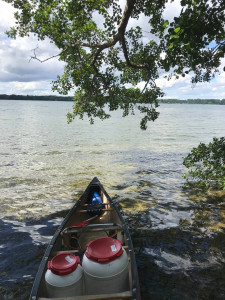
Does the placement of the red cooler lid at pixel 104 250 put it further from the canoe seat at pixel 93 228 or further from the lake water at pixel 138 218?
the lake water at pixel 138 218

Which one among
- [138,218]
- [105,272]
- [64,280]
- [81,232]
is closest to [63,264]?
[64,280]

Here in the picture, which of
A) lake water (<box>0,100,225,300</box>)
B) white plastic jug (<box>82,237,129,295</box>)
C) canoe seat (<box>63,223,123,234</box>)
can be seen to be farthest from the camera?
canoe seat (<box>63,223,123,234</box>)

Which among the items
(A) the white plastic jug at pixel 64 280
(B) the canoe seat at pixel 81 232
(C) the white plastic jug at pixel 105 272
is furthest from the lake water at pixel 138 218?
(A) the white plastic jug at pixel 64 280

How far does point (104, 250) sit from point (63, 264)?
0.87m

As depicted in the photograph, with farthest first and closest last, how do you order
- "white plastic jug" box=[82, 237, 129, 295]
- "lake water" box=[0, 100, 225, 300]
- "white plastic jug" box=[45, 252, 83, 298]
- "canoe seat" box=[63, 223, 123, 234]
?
"canoe seat" box=[63, 223, 123, 234] → "lake water" box=[0, 100, 225, 300] → "white plastic jug" box=[82, 237, 129, 295] → "white plastic jug" box=[45, 252, 83, 298]

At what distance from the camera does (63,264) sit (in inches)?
186

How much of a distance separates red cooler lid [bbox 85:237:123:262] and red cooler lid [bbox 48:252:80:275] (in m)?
0.32

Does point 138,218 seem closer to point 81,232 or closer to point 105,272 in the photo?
point 81,232

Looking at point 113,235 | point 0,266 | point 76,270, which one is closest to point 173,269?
point 113,235

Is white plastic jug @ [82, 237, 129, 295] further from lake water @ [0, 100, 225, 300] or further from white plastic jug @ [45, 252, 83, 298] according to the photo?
lake water @ [0, 100, 225, 300]

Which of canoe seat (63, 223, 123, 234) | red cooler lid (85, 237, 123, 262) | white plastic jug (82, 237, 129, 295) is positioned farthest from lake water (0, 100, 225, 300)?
red cooler lid (85, 237, 123, 262)

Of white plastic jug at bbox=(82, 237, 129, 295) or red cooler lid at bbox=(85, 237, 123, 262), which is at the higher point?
red cooler lid at bbox=(85, 237, 123, 262)

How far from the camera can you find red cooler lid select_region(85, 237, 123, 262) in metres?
4.74

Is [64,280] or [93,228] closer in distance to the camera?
[64,280]
